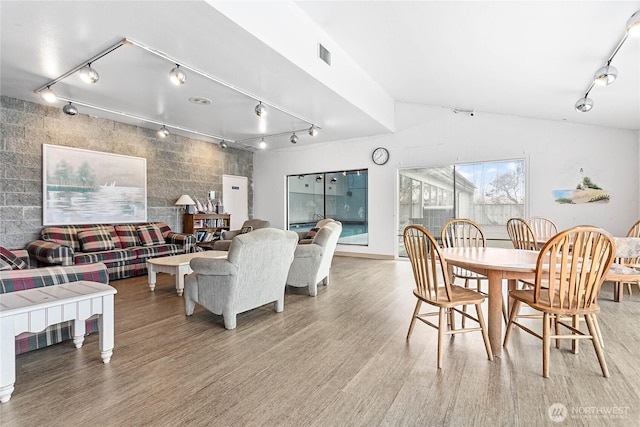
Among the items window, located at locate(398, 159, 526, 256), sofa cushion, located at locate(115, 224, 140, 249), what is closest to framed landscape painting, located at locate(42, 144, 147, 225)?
sofa cushion, located at locate(115, 224, 140, 249)

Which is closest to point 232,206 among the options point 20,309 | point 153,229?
point 153,229

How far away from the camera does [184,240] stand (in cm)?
605

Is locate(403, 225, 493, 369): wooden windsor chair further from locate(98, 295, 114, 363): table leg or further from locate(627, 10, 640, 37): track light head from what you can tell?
locate(98, 295, 114, 363): table leg

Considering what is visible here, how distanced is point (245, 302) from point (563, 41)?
3954 mm

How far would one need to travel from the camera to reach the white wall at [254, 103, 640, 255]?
16.2ft

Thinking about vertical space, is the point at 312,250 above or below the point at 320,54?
below

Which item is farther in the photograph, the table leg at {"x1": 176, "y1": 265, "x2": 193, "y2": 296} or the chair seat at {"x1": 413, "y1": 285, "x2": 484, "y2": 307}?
the table leg at {"x1": 176, "y1": 265, "x2": 193, "y2": 296}

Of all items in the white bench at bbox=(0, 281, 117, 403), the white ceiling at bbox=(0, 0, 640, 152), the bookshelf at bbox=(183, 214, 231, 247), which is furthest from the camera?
the bookshelf at bbox=(183, 214, 231, 247)

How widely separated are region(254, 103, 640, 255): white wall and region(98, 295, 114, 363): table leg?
18.1ft

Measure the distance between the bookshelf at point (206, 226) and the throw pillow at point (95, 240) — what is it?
1.59m

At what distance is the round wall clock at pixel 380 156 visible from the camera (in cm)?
691

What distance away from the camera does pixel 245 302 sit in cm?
306

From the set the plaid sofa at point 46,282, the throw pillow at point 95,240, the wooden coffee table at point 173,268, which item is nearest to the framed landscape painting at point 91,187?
the throw pillow at point 95,240

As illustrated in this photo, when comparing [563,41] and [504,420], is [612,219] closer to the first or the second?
[563,41]
